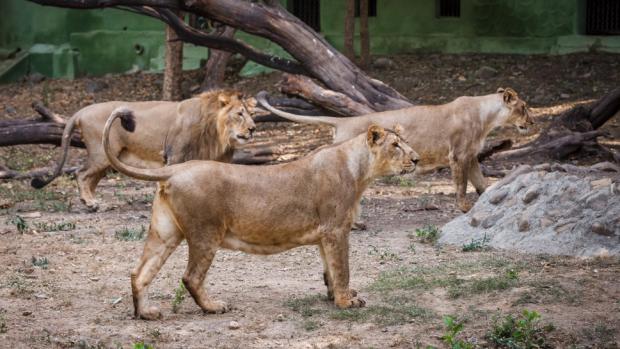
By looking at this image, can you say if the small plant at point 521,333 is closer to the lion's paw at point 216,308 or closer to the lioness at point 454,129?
the lion's paw at point 216,308

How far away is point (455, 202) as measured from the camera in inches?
414

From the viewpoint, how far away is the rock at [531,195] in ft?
26.9

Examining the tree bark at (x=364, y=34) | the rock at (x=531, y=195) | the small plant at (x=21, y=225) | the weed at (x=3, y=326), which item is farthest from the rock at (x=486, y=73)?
the weed at (x=3, y=326)

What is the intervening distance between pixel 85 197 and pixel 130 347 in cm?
490

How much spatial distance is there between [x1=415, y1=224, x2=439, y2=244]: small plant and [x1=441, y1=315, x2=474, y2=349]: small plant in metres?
2.67

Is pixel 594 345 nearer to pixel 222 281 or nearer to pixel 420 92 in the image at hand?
pixel 222 281

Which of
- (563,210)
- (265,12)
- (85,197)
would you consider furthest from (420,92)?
(563,210)

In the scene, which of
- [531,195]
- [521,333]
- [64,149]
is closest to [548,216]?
[531,195]

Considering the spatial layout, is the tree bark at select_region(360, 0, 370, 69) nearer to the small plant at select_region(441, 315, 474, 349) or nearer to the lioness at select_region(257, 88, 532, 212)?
the lioness at select_region(257, 88, 532, 212)

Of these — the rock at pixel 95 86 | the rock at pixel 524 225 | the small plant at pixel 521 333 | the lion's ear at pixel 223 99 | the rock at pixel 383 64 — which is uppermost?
the lion's ear at pixel 223 99

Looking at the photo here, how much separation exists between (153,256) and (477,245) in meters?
2.88

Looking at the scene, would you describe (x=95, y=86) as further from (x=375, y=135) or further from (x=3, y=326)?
(x=3, y=326)

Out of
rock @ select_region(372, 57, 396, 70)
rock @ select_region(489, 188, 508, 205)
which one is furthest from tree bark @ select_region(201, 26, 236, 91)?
rock @ select_region(489, 188, 508, 205)

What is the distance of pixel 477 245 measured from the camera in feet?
26.3
